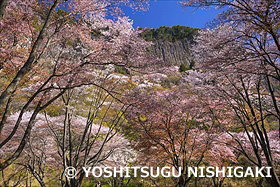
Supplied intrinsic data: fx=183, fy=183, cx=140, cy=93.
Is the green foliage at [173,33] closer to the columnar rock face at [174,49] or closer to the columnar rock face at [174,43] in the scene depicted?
the columnar rock face at [174,43]

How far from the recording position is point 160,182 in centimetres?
1362

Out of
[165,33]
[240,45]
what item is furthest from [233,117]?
[165,33]

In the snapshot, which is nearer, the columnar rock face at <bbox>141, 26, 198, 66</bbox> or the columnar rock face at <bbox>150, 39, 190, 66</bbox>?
the columnar rock face at <bbox>141, 26, 198, 66</bbox>

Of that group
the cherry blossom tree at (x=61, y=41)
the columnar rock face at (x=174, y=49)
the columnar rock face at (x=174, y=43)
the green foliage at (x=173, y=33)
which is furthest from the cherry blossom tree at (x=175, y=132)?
the green foliage at (x=173, y=33)

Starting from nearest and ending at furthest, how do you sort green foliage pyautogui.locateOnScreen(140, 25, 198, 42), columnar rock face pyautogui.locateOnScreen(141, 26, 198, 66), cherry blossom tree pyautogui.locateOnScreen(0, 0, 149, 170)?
1. cherry blossom tree pyautogui.locateOnScreen(0, 0, 149, 170)
2. columnar rock face pyautogui.locateOnScreen(141, 26, 198, 66)
3. green foliage pyautogui.locateOnScreen(140, 25, 198, 42)

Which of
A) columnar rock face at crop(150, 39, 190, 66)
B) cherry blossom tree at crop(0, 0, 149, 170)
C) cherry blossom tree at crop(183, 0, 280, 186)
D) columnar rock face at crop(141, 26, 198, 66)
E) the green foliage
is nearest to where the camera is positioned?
cherry blossom tree at crop(183, 0, 280, 186)

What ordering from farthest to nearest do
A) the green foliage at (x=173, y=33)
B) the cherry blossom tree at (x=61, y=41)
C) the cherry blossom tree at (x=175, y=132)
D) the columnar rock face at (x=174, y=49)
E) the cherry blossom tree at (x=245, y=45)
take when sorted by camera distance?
the green foliage at (x=173, y=33) → the columnar rock face at (x=174, y=49) → the cherry blossom tree at (x=175, y=132) → the cherry blossom tree at (x=61, y=41) → the cherry blossom tree at (x=245, y=45)

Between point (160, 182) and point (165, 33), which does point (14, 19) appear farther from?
point (165, 33)

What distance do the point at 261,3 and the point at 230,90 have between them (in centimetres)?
410

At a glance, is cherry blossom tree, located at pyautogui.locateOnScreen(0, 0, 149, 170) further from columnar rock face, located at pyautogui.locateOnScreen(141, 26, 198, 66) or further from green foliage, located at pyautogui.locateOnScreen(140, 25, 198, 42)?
green foliage, located at pyautogui.locateOnScreen(140, 25, 198, 42)

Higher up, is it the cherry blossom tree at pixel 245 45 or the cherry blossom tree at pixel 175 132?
the cherry blossom tree at pixel 245 45

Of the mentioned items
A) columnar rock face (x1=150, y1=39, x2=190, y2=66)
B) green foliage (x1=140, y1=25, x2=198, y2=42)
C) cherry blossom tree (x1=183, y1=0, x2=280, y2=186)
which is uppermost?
green foliage (x1=140, y1=25, x2=198, y2=42)

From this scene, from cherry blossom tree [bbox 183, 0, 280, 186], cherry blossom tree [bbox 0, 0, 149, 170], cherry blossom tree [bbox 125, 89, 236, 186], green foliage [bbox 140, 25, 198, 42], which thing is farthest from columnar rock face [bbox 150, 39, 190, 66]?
cherry blossom tree [bbox 0, 0, 149, 170]

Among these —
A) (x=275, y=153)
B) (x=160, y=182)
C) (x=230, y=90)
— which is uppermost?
(x=230, y=90)
